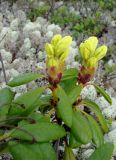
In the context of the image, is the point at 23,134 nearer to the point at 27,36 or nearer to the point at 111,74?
the point at 111,74

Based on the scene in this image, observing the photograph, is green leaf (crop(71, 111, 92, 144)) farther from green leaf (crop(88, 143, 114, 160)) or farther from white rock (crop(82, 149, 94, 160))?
white rock (crop(82, 149, 94, 160))

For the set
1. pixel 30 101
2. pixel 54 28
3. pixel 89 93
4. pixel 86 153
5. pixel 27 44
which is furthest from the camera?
pixel 54 28

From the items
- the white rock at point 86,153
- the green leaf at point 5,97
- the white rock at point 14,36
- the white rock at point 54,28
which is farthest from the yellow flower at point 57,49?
the white rock at point 54,28

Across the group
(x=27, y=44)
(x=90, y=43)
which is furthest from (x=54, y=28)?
(x=90, y=43)

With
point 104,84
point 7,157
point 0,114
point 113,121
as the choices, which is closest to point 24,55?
point 104,84

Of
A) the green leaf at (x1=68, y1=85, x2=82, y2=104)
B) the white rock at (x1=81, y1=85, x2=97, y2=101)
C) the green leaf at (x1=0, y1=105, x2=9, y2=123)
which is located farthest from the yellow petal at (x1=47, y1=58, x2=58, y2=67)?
the white rock at (x1=81, y1=85, x2=97, y2=101)

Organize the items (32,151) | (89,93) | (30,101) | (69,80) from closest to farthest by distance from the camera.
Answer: (32,151) → (30,101) → (69,80) → (89,93)

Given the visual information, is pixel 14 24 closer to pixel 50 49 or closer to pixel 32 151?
pixel 50 49
